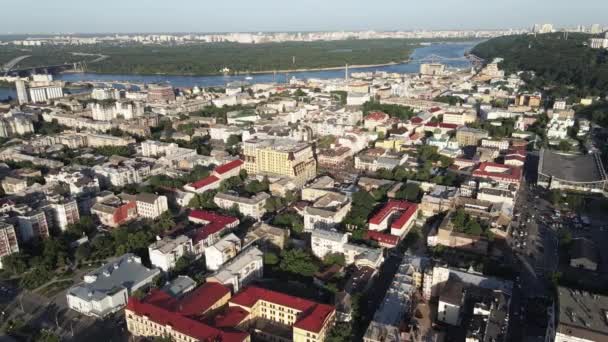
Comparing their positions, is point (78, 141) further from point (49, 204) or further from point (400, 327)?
point (400, 327)

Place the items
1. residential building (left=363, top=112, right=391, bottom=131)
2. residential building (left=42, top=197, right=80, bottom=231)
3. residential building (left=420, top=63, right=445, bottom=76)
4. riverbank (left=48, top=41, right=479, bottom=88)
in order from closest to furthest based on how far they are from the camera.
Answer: residential building (left=42, top=197, right=80, bottom=231), residential building (left=363, top=112, right=391, bottom=131), residential building (left=420, top=63, right=445, bottom=76), riverbank (left=48, top=41, right=479, bottom=88)

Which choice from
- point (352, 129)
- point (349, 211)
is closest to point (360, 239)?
point (349, 211)

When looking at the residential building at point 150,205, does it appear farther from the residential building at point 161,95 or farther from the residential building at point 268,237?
the residential building at point 161,95

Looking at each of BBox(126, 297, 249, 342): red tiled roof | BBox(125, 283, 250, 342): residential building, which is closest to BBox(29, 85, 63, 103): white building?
BBox(125, 283, 250, 342): residential building

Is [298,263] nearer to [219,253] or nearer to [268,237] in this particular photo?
[268,237]

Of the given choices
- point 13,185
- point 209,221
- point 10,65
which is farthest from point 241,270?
point 10,65

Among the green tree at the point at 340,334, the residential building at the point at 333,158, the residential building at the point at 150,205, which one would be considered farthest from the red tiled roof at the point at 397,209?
the residential building at the point at 150,205

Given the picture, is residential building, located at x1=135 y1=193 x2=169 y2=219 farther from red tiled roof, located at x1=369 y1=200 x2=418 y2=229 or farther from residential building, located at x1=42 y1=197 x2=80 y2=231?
red tiled roof, located at x1=369 y1=200 x2=418 y2=229
